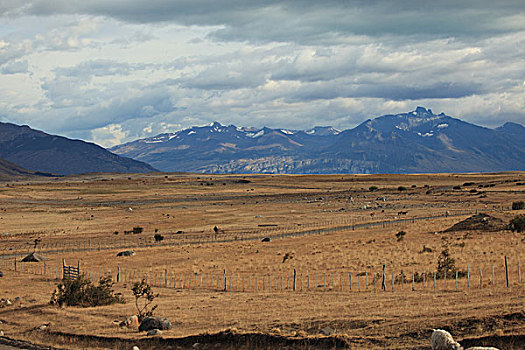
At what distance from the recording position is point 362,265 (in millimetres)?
47281

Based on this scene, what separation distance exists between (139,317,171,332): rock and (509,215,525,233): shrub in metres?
46.7

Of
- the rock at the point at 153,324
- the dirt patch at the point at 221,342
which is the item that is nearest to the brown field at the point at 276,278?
the dirt patch at the point at 221,342

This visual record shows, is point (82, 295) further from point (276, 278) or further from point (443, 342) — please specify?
point (443, 342)

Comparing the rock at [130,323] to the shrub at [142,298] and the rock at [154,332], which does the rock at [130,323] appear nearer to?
the shrub at [142,298]

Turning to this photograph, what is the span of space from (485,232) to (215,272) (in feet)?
102

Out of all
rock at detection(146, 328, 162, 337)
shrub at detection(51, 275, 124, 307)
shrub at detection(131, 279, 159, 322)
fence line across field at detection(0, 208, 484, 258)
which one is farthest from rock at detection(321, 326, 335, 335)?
fence line across field at detection(0, 208, 484, 258)

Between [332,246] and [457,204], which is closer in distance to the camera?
[332,246]

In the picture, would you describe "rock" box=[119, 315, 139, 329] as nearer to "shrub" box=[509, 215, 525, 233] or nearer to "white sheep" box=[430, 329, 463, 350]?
"white sheep" box=[430, 329, 463, 350]

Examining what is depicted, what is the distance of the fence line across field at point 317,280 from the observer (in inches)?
1352

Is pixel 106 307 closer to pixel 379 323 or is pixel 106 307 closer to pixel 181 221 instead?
pixel 379 323

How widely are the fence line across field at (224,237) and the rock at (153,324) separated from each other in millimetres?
42619

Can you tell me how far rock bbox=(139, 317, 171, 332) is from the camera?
2595 cm

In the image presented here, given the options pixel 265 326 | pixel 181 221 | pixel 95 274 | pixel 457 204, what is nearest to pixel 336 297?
pixel 265 326

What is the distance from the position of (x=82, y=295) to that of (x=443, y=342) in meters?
21.7
